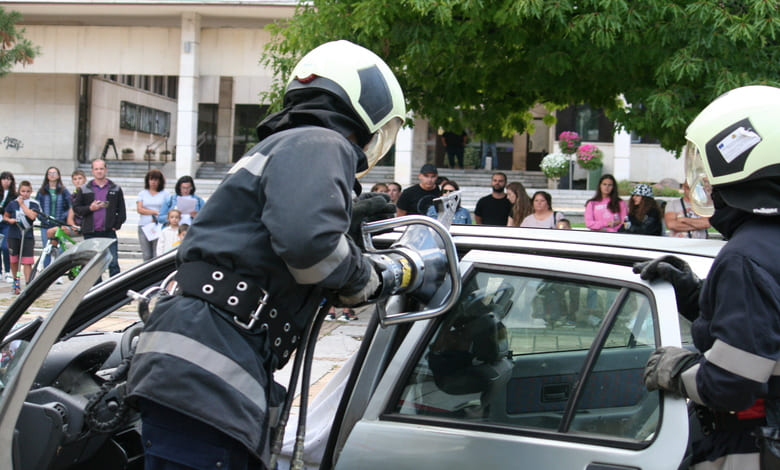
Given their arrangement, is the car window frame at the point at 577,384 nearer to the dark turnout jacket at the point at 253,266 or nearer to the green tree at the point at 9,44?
the dark turnout jacket at the point at 253,266

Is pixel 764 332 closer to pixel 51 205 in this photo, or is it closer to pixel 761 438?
pixel 761 438

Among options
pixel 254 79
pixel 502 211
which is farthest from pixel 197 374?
pixel 254 79

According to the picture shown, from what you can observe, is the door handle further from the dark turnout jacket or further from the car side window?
the dark turnout jacket

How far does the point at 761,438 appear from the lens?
181 cm

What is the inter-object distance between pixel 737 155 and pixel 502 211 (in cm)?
710

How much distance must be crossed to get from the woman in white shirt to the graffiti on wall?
1818cm

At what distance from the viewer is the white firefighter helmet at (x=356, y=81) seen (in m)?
2.19

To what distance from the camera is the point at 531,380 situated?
7.31ft

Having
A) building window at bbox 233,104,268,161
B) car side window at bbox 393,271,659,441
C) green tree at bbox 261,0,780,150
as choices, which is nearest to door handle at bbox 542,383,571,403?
car side window at bbox 393,271,659,441

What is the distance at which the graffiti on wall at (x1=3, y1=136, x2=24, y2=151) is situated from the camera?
25.8 metres

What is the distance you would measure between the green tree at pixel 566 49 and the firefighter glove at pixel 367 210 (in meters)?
4.91

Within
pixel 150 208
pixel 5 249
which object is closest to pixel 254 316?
pixel 150 208

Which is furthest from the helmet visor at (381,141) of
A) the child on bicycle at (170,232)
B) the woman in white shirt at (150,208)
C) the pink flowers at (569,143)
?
the pink flowers at (569,143)

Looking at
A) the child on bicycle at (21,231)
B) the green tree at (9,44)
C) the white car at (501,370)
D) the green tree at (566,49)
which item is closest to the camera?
the white car at (501,370)
